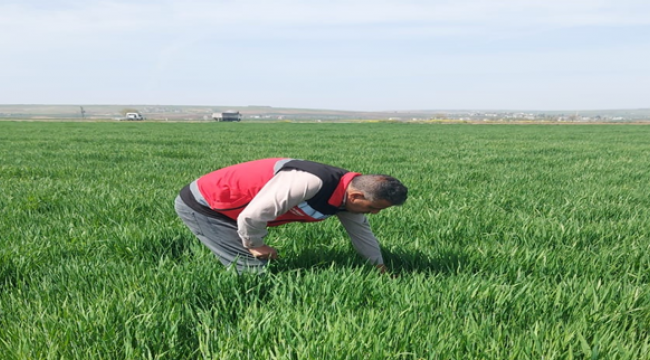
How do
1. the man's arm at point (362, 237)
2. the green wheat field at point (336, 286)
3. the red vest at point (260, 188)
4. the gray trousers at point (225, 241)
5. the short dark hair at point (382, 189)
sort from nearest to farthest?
the green wheat field at point (336, 286), the short dark hair at point (382, 189), the red vest at point (260, 188), the gray trousers at point (225, 241), the man's arm at point (362, 237)

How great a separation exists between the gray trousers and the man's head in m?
0.79

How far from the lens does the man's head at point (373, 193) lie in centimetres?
248

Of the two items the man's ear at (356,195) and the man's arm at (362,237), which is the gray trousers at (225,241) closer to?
the man's arm at (362,237)

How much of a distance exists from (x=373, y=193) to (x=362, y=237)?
719 millimetres

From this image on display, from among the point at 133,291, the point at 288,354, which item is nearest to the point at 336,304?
the point at 288,354

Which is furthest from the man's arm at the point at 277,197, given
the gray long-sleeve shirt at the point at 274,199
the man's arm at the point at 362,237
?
the man's arm at the point at 362,237

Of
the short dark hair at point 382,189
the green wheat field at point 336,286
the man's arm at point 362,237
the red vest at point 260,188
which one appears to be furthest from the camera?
the man's arm at point 362,237

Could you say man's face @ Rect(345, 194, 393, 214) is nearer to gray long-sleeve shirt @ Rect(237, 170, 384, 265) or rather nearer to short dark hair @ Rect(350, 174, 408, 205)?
short dark hair @ Rect(350, 174, 408, 205)

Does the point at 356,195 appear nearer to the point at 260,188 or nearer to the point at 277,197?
the point at 277,197

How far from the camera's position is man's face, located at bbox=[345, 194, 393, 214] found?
2518mm

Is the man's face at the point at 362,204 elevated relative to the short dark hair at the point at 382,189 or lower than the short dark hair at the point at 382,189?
lower

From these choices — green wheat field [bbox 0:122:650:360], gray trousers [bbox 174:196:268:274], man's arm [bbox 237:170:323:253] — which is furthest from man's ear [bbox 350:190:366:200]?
gray trousers [bbox 174:196:268:274]

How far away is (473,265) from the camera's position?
10.8ft

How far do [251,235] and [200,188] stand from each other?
69 cm
